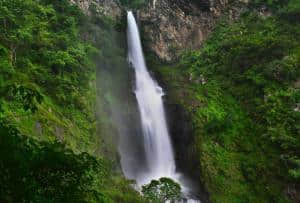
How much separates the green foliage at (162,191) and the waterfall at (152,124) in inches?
144

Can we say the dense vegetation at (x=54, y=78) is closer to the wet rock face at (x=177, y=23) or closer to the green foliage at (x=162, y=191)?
the green foliage at (x=162, y=191)

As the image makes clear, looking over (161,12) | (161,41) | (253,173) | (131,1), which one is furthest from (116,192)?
(131,1)

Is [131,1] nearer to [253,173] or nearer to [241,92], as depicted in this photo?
[241,92]

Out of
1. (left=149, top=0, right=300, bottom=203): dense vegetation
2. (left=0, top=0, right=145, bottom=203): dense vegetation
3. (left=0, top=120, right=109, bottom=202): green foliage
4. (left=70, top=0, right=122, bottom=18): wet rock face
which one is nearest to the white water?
(left=149, top=0, right=300, bottom=203): dense vegetation

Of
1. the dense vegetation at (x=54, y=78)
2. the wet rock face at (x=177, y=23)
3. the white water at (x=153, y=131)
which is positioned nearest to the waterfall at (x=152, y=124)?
the white water at (x=153, y=131)

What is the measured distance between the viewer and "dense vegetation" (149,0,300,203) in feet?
47.0

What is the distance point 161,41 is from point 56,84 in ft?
47.7

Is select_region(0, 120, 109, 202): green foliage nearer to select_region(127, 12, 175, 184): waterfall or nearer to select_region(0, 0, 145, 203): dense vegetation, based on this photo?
select_region(0, 0, 145, 203): dense vegetation

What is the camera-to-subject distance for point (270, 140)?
15.7 m

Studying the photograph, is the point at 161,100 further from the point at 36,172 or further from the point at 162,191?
the point at 36,172

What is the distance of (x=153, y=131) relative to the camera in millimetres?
17766

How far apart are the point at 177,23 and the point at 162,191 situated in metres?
18.8

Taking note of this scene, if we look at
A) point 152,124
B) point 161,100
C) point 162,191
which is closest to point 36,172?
point 162,191

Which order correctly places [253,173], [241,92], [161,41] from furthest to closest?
[161,41]
[241,92]
[253,173]
